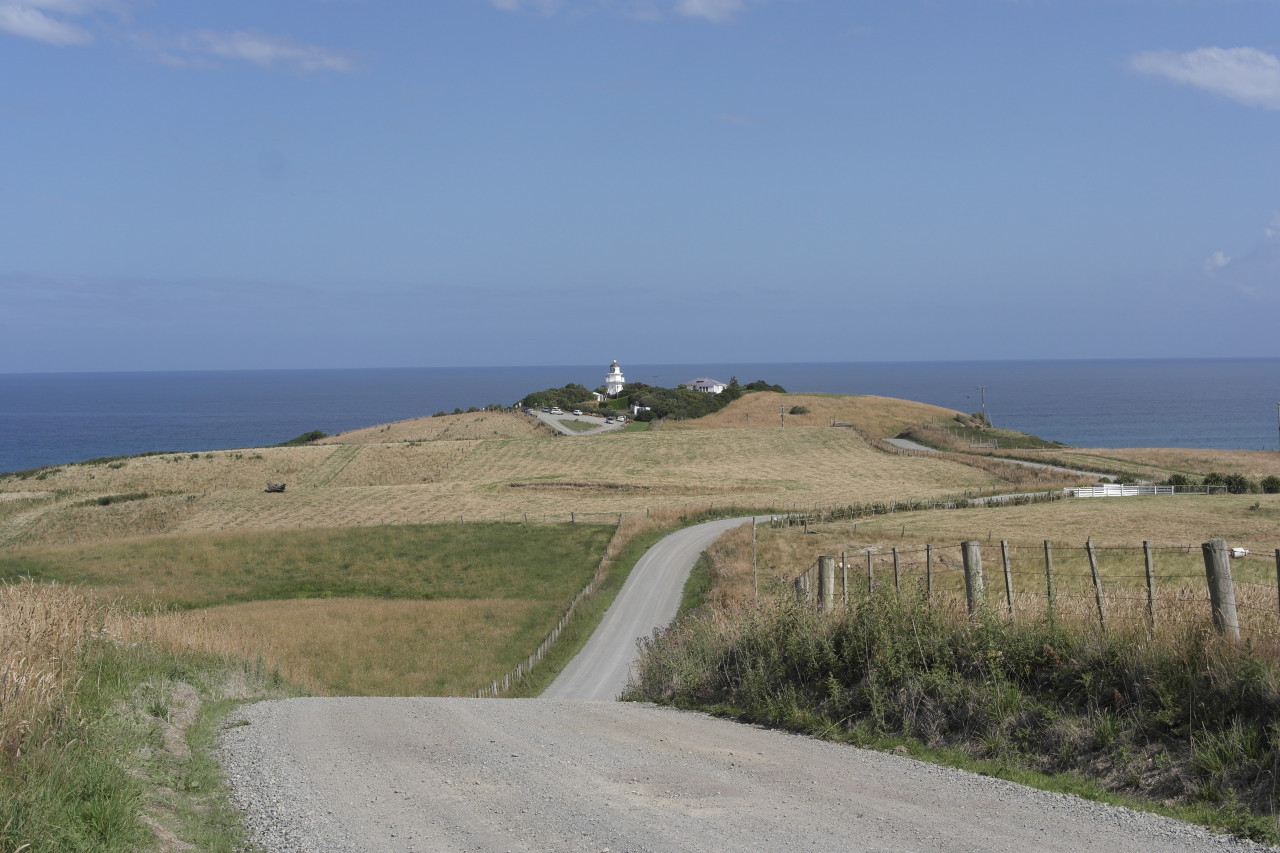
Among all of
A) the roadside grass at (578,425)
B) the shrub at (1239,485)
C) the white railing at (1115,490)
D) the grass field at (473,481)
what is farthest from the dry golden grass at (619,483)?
the roadside grass at (578,425)

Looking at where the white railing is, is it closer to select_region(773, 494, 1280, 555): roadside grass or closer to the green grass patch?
select_region(773, 494, 1280, 555): roadside grass

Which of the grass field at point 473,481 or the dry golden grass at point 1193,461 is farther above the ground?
the grass field at point 473,481

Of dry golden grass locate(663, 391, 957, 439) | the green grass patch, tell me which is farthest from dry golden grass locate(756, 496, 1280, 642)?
dry golden grass locate(663, 391, 957, 439)

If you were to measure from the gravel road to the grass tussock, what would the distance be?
559 millimetres

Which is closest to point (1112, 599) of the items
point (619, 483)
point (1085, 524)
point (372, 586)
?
point (372, 586)

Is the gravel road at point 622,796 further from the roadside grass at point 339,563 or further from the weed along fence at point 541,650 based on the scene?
the roadside grass at point 339,563

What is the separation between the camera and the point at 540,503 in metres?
69.1

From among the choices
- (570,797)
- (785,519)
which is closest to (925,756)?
(570,797)

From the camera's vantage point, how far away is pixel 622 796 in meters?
8.22

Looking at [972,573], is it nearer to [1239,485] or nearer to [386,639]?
[386,639]

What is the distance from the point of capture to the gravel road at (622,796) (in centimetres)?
705

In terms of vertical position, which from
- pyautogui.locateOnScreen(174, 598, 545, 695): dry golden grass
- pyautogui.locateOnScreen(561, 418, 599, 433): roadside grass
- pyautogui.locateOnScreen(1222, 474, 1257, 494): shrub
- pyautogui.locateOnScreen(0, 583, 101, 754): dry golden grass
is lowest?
pyautogui.locateOnScreen(1222, 474, 1257, 494): shrub

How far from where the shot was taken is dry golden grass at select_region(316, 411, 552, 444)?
11288 centimetres

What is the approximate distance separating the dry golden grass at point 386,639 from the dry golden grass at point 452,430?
6922 cm
